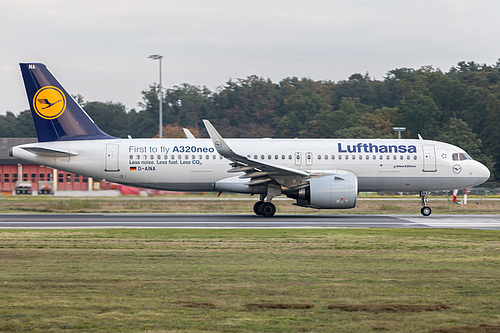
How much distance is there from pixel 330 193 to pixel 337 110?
64.9 m

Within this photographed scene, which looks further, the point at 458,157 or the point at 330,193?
the point at 458,157

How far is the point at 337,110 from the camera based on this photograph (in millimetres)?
91188

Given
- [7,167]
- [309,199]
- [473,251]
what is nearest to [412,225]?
[309,199]

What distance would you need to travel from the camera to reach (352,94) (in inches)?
4252

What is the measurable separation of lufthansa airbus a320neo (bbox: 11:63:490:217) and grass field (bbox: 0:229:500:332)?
10347mm

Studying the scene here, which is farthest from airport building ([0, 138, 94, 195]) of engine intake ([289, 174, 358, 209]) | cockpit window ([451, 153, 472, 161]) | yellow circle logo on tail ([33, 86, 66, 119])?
cockpit window ([451, 153, 472, 161])

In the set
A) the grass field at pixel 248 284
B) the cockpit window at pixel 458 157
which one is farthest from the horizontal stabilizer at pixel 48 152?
the cockpit window at pixel 458 157

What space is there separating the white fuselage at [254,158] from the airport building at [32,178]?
1526 centimetres

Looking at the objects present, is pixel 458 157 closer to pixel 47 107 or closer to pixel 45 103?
pixel 47 107

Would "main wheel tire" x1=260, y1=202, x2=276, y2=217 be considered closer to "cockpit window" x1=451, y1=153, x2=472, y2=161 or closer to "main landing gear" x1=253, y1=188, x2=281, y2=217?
"main landing gear" x1=253, y1=188, x2=281, y2=217

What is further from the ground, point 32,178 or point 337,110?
point 337,110

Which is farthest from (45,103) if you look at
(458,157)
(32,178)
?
(32,178)

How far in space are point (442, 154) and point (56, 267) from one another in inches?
880

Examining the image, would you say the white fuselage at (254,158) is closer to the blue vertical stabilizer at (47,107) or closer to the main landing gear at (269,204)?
the blue vertical stabilizer at (47,107)
